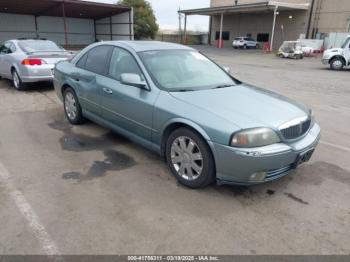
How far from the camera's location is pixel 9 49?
888cm

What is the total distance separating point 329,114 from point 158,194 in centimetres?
529

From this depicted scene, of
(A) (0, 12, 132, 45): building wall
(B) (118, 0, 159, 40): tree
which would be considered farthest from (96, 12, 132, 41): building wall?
(B) (118, 0, 159, 40): tree

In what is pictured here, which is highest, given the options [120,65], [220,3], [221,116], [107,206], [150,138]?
[220,3]

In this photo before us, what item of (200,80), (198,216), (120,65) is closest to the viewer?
(198,216)

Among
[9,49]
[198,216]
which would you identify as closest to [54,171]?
[198,216]

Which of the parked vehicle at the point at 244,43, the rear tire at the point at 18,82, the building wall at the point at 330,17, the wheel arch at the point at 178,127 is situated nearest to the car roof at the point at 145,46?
the wheel arch at the point at 178,127

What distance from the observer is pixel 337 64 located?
17.8m

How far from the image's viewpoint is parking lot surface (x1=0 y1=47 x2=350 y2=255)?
257 centimetres

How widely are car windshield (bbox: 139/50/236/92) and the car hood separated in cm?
21

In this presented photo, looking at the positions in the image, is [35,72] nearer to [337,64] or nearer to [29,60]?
[29,60]

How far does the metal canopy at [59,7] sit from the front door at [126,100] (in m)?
19.4

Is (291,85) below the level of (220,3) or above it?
below

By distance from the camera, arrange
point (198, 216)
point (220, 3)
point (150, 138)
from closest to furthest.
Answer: point (198, 216) → point (150, 138) → point (220, 3)

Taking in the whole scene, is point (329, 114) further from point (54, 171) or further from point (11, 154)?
point (11, 154)
